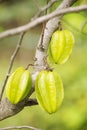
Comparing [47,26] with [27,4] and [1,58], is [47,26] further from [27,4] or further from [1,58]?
[1,58]

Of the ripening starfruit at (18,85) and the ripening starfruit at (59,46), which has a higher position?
the ripening starfruit at (59,46)

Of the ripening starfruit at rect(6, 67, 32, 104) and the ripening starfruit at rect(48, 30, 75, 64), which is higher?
the ripening starfruit at rect(48, 30, 75, 64)

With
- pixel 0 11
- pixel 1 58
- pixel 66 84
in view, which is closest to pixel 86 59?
pixel 66 84

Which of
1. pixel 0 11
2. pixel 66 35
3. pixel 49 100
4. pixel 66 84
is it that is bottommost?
pixel 49 100
